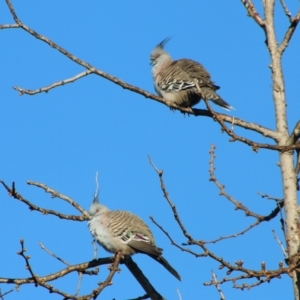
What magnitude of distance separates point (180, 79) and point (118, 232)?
240cm

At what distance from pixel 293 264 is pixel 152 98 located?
1.98 meters

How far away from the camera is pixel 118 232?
5.93 m

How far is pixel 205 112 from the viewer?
18.1ft

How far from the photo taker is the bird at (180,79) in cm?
719

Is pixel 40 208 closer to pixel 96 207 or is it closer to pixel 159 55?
pixel 96 207

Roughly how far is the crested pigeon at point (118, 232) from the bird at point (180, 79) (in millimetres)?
1577

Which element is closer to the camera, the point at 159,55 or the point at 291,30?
the point at 291,30

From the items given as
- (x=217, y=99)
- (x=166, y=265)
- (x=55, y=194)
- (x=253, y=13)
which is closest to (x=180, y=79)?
(x=217, y=99)

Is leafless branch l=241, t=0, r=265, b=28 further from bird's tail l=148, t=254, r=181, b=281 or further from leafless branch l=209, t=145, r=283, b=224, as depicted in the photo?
bird's tail l=148, t=254, r=181, b=281

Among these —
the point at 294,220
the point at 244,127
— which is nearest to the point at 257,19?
the point at 244,127

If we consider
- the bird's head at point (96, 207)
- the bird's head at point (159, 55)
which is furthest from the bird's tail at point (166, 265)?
the bird's head at point (159, 55)

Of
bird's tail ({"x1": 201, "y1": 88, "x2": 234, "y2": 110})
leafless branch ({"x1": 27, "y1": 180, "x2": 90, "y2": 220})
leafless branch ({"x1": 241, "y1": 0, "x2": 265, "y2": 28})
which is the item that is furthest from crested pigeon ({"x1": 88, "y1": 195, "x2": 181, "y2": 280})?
leafless branch ({"x1": 241, "y1": 0, "x2": 265, "y2": 28})

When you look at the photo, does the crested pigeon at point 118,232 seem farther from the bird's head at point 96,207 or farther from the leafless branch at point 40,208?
the leafless branch at point 40,208

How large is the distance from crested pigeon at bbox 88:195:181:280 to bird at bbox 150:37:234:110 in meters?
1.58
